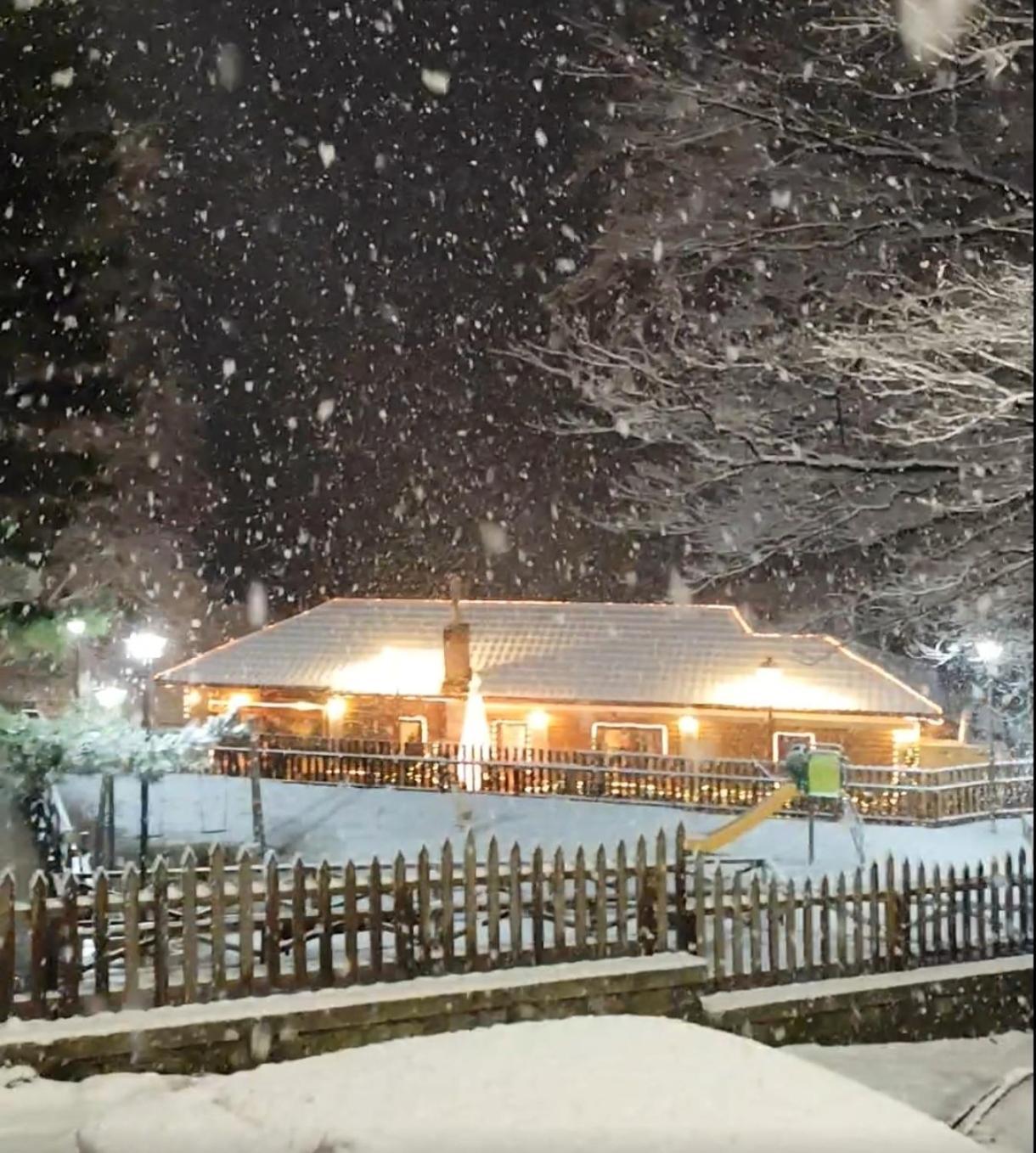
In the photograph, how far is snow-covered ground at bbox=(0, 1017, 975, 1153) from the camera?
4539 mm

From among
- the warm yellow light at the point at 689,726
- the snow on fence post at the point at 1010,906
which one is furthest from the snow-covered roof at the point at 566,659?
the snow on fence post at the point at 1010,906

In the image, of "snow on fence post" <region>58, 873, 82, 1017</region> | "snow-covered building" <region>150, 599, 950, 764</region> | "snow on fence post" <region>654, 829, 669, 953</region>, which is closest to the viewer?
"snow on fence post" <region>58, 873, 82, 1017</region>

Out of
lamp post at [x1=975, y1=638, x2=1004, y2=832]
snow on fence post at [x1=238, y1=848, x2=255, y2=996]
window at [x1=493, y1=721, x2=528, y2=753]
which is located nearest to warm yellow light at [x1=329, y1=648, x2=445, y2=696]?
window at [x1=493, y1=721, x2=528, y2=753]

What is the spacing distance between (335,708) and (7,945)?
18.6 meters

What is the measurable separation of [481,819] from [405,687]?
25.4 feet

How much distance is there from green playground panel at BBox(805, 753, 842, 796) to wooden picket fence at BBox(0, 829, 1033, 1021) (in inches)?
144

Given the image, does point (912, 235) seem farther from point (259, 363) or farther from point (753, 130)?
point (259, 363)

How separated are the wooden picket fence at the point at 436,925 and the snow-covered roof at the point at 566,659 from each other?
35.8ft

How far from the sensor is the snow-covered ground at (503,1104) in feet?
14.9

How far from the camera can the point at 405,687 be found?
24.3 metres

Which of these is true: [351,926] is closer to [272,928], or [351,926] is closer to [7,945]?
[272,928]

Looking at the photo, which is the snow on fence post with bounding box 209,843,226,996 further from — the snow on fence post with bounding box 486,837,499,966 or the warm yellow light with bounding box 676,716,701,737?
the warm yellow light with bounding box 676,716,701,737

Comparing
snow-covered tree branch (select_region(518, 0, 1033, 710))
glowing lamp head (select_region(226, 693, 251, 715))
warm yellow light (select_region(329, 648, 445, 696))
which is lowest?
glowing lamp head (select_region(226, 693, 251, 715))

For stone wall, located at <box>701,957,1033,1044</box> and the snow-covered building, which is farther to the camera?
the snow-covered building
